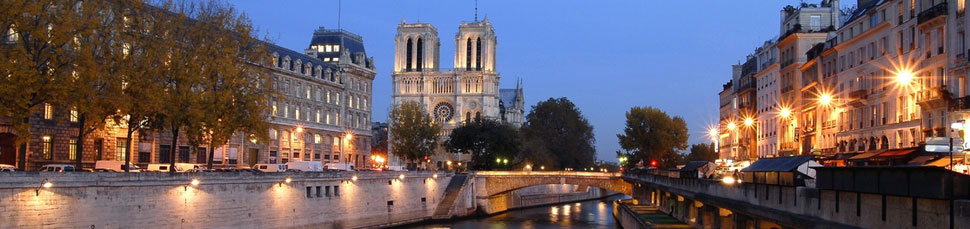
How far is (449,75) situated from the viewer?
174 m

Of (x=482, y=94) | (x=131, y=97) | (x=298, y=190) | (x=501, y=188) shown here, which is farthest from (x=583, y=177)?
(x=482, y=94)

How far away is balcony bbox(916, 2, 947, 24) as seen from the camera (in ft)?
141

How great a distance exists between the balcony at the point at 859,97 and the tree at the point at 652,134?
5917cm

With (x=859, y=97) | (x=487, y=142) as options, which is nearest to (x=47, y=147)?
(x=859, y=97)

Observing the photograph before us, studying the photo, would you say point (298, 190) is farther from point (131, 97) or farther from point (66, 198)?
point (66, 198)

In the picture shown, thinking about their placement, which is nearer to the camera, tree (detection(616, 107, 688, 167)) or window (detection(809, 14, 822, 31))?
window (detection(809, 14, 822, 31))

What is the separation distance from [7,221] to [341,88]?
216ft

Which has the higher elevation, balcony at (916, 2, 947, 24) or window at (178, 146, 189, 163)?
balcony at (916, 2, 947, 24)

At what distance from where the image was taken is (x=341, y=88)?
98.9 metres

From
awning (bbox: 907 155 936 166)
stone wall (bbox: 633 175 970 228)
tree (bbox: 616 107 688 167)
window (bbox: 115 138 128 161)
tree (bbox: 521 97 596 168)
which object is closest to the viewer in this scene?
stone wall (bbox: 633 175 970 228)

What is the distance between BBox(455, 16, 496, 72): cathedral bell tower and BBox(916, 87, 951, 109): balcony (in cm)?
12683

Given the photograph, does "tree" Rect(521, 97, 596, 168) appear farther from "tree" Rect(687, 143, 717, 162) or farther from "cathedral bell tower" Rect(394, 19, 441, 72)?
"cathedral bell tower" Rect(394, 19, 441, 72)

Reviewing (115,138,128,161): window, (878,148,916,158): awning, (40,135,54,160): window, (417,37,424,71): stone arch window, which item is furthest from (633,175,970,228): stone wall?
(417,37,424,71): stone arch window

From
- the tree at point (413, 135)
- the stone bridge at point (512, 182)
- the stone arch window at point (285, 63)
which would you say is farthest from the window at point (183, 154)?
the tree at point (413, 135)
